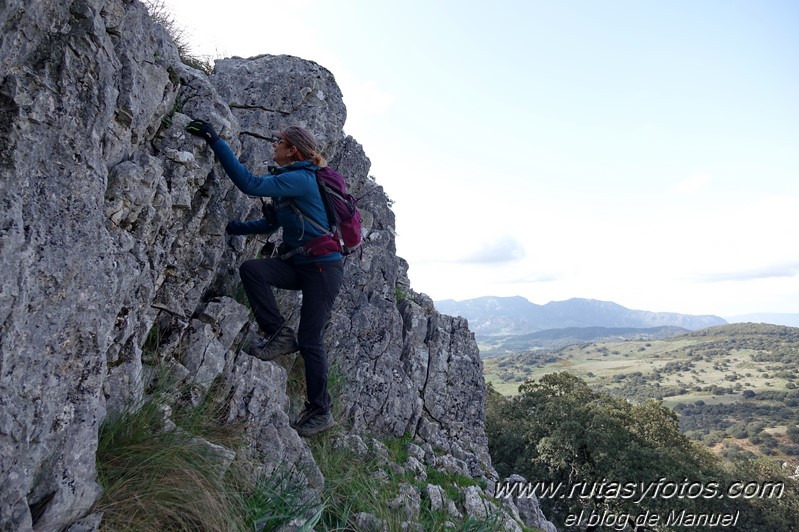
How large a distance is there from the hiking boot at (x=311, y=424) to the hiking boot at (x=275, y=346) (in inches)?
35.9

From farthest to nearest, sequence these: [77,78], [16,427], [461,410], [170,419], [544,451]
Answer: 1. [544,451]
2. [461,410]
3. [170,419]
4. [77,78]
5. [16,427]

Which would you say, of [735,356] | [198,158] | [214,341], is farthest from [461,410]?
[735,356]

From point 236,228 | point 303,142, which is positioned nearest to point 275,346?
point 236,228

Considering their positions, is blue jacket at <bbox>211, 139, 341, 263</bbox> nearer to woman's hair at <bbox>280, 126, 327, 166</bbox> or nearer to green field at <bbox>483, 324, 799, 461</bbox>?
woman's hair at <bbox>280, 126, 327, 166</bbox>

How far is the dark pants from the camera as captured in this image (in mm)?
5656

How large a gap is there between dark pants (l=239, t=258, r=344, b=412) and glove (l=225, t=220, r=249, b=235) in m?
0.46

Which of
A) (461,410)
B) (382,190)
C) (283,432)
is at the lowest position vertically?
(461,410)

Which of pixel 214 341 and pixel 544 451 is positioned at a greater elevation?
pixel 214 341

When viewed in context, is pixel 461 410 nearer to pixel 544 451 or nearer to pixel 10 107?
pixel 10 107

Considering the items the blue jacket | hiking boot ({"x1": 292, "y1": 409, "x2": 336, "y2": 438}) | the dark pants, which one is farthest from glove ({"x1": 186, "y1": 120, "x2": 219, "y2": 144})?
hiking boot ({"x1": 292, "y1": 409, "x2": 336, "y2": 438})

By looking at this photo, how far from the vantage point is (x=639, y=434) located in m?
27.6

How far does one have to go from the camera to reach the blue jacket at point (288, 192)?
500 centimetres

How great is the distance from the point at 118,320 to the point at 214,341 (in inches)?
57.7

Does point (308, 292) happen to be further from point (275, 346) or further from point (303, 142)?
point (303, 142)
